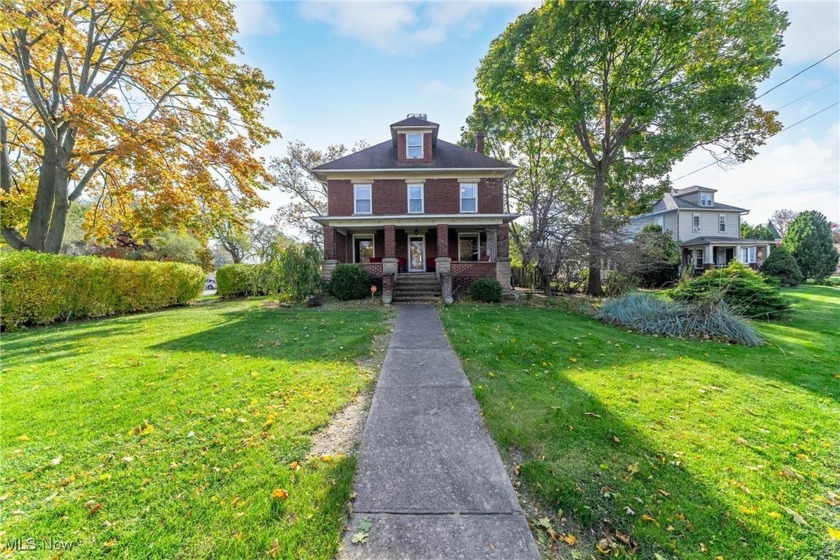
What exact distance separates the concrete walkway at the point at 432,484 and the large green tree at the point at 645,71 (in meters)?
12.1

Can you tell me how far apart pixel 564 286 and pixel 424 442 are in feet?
55.0

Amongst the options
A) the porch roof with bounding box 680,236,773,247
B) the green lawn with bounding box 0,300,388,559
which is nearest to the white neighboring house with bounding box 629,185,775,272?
the porch roof with bounding box 680,236,773,247

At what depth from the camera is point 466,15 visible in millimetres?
10398

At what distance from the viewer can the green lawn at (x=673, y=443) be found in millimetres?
2279

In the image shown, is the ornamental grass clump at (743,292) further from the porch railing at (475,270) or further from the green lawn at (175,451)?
the green lawn at (175,451)

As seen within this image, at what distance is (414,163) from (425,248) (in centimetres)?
478

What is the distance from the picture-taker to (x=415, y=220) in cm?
1562

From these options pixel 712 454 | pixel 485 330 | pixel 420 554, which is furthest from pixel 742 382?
pixel 420 554

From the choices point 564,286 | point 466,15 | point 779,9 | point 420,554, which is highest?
point 779,9

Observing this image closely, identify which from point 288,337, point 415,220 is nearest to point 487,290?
point 415,220

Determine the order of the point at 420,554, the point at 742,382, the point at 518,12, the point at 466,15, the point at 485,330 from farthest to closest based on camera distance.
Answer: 1. the point at 518,12
2. the point at 466,15
3. the point at 485,330
4. the point at 742,382
5. the point at 420,554

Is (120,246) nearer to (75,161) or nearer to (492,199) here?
(75,161)

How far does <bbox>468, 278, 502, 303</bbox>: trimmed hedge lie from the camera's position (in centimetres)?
1325

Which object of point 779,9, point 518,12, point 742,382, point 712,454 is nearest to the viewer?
point 712,454
